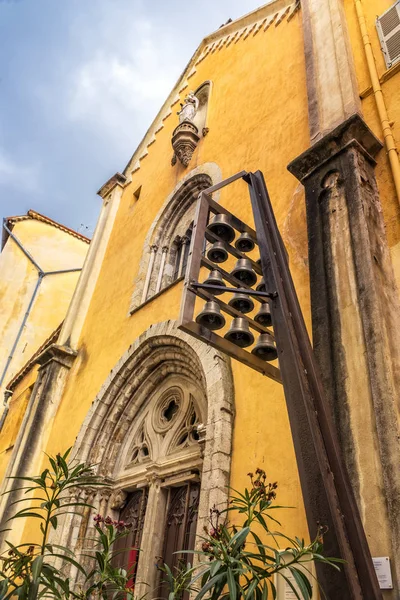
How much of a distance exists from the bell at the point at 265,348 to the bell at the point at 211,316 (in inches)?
11.4

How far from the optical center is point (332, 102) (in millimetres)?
5383

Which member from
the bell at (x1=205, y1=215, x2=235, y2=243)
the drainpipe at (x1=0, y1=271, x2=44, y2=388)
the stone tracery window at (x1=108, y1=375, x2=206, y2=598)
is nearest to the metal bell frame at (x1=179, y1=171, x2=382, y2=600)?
the bell at (x1=205, y1=215, x2=235, y2=243)

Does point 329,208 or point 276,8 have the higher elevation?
point 276,8

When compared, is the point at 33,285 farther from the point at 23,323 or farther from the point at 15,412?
the point at 15,412

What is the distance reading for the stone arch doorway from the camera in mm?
4664

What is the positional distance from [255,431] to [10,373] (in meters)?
12.8

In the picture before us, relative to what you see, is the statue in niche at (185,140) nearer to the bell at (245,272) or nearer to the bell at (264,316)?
the bell at (245,272)

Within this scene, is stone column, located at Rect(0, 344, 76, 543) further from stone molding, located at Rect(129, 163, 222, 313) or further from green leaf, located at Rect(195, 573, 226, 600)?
green leaf, located at Rect(195, 573, 226, 600)

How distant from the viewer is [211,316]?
11.2 ft

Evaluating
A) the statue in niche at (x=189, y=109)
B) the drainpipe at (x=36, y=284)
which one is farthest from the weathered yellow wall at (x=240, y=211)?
the drainpipe at (x=36, y=284)

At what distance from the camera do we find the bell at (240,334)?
3412 millimetres

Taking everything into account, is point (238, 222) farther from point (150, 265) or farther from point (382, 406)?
point (150, 265)

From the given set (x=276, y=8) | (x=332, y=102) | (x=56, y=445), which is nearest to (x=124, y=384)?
(x=56, y=445)

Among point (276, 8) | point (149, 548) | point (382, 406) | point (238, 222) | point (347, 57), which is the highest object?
point (276, 8)
